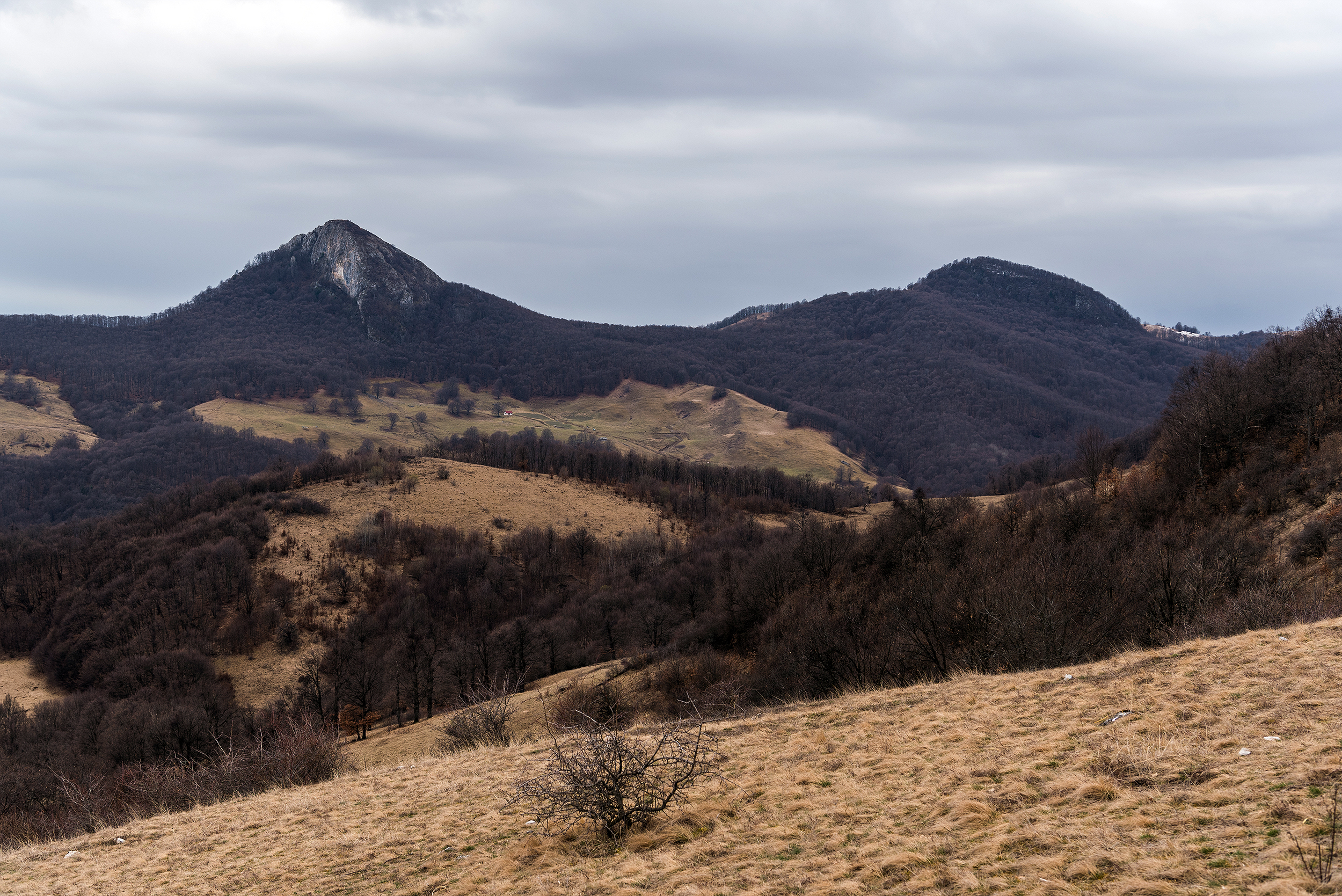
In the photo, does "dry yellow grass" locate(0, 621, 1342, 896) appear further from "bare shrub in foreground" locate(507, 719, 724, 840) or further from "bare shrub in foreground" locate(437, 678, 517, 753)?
"bare shrub in foreground" locate(437, 678, 517, 753)

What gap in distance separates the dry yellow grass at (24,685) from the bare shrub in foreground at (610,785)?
10843cm

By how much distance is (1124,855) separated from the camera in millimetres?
8320

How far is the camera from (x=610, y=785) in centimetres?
1236

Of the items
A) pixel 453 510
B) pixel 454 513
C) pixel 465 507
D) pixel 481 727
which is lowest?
pixel 454 513

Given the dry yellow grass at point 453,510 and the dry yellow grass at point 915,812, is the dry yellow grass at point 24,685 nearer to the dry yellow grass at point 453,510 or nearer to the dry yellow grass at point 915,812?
the dry yellow grass at point 453,510

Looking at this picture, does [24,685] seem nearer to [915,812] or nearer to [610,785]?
[610,785]

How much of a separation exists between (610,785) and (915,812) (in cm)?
490

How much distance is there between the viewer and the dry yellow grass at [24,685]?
9206 cm

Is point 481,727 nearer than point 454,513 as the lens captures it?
Yes

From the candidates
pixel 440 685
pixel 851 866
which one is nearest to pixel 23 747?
pixel 440 685

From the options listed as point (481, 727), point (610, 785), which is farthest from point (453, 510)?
point (610, 785)

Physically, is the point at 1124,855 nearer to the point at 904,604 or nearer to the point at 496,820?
the point at 496,820

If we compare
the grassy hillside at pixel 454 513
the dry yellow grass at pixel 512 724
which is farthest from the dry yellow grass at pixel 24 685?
the dry yellow grass at pixel 512 724

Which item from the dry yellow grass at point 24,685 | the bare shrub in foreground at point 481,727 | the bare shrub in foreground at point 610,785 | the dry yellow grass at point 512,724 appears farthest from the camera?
the dry yellow grass at point 24,685
